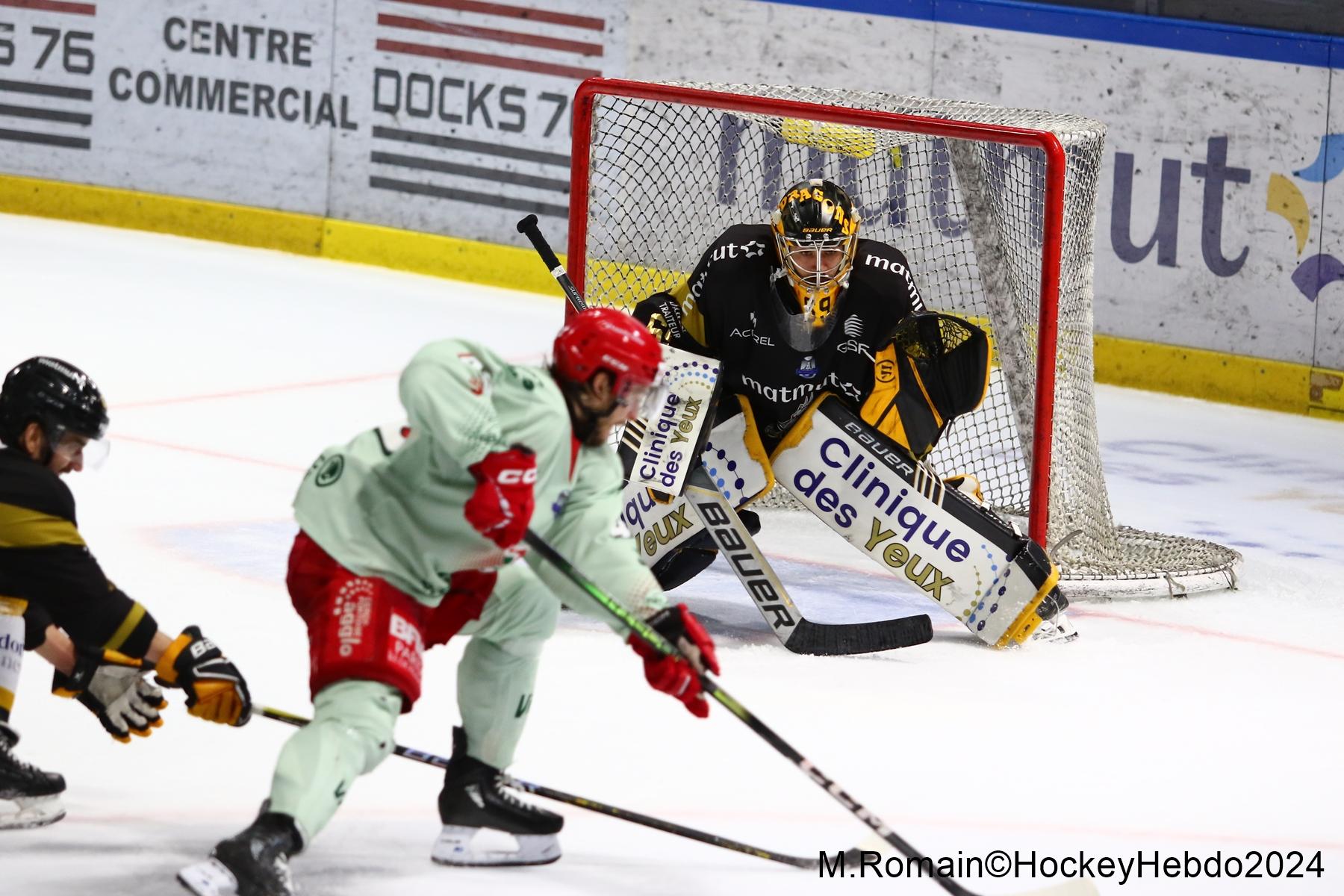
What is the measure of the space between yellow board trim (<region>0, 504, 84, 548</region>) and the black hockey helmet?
128 mm

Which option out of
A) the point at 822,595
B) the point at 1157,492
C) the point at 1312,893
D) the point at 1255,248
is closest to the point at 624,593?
A: the point at 1312,893

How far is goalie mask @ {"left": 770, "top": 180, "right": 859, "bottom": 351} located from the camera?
15.6 ft

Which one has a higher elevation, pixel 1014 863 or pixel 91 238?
pixel 91 238

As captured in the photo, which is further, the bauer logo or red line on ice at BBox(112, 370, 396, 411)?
red line on ice at BBox(112, 370, 396, 411)

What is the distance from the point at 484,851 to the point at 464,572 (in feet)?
1.58

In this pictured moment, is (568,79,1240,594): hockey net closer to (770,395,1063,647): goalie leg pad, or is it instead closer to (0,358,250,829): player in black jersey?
(770,395,1063,647): goalie leg pad

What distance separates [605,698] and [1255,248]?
4004 millimetres

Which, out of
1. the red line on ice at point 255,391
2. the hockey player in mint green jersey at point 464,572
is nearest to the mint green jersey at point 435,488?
the hockey player in mint green jersey at point 464,572

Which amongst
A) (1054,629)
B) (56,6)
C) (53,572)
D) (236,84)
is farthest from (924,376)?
(56,6)

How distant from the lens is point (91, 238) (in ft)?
31.6

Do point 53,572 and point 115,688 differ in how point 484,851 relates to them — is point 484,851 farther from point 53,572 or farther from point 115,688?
point 53,572

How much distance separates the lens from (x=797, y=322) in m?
4.89

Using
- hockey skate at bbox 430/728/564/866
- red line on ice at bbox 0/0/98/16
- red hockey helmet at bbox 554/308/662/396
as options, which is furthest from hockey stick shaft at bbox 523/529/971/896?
red line on ice at bbox 0/0/98/16

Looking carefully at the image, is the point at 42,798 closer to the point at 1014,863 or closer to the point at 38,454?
the point at 38,454
